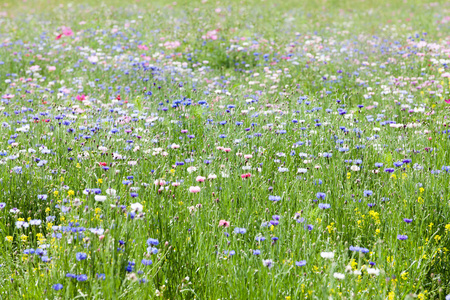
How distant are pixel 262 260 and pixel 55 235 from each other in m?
1.05

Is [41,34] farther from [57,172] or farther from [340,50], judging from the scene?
[57,172]

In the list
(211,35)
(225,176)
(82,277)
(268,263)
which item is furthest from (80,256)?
(211,35)

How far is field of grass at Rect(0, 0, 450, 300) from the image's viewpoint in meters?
2.07

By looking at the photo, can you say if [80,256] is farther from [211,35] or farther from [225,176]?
[211,35]

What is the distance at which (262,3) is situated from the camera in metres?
15.8

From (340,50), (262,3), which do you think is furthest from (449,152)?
(262,3)

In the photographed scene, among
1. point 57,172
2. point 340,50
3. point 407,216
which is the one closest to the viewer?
point 407,216

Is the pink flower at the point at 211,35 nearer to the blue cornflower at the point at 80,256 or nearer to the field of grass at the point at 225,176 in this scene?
the field of grass at the point at 225,176

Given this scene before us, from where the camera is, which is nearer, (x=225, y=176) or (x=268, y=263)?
(x=268, y=263)

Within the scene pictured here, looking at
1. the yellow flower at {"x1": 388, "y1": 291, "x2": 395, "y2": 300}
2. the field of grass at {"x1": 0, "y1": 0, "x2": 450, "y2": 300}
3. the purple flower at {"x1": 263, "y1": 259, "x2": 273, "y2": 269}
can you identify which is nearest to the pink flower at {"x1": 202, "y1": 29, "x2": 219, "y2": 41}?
the field of grass at {"x1": 0, "y1": 0, "x2": 450, "y2": 300}

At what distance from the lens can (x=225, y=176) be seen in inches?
117

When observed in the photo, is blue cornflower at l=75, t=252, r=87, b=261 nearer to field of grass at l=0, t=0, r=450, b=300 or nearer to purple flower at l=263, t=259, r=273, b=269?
field of grass at l=0, t=0, r=450, b=300

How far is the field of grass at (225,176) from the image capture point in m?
2.07

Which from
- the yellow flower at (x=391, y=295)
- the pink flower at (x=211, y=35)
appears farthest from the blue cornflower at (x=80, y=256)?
the pink flower at (x=211, y=35)
